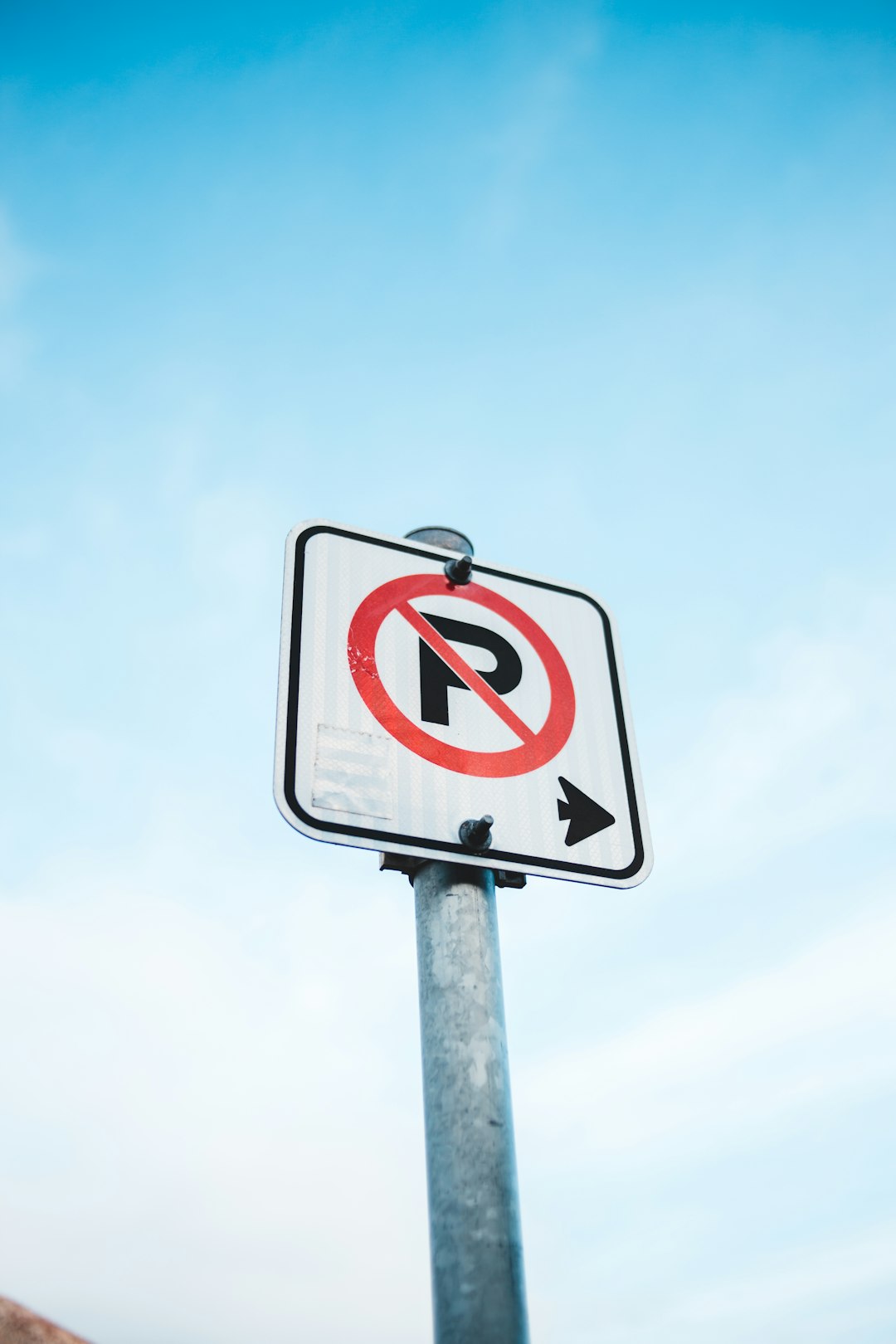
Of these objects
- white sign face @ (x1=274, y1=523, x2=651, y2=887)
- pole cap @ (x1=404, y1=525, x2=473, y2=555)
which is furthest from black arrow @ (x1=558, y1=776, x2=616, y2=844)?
pole cap @ (x1=404, y1=525, x2=473, y2=555)

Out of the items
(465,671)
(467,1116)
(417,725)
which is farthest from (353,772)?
(467,1116)

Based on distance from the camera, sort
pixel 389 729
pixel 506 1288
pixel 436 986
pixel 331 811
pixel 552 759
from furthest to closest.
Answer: pixel 552 759
pixel 389 729
pixel 331 811
pixel 436 986
pixel 506 1288

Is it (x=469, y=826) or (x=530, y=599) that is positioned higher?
(x=530, y=599)

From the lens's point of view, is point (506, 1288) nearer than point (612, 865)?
Yes

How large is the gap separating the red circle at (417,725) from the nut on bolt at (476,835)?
142 mm

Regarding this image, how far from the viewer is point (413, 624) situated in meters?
1.79

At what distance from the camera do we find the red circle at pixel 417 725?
161 cm

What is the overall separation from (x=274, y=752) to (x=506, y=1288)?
780mm

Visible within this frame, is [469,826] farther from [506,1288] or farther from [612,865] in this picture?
[506,1288]

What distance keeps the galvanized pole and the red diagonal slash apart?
346 millimetres

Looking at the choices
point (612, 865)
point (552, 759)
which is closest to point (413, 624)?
point (552, 759)

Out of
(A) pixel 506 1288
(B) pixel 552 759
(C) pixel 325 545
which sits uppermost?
(C) pixel 325 545

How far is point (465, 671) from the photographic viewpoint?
1771 millimetres

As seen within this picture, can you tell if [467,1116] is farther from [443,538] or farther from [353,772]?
[443,538]
